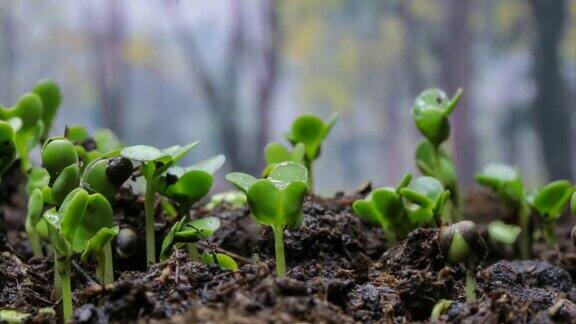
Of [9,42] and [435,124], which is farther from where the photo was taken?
[9,42]

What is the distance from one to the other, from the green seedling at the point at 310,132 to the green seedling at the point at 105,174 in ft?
1.47

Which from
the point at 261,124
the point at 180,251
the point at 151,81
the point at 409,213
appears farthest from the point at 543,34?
the point at 180,251

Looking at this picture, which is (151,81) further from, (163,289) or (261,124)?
(163,289)

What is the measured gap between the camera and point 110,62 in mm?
6562

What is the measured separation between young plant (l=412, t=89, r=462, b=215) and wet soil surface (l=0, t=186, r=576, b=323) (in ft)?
0.71

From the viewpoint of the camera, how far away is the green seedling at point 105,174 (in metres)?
0.97

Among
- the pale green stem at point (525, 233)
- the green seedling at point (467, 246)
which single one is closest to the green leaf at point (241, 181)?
the green seedling at point (467, 246)

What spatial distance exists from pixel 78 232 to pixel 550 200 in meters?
1.03

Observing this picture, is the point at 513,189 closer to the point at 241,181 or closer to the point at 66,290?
the point at 241,181

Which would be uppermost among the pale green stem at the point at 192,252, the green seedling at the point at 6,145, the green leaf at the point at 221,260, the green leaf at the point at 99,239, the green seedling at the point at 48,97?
the green seedling at the point at 48,97

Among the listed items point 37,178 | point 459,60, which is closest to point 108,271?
point 37,178

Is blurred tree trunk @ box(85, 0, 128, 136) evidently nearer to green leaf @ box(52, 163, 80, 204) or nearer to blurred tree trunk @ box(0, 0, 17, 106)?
blurred tree trunk @ box(0, 0, 17, 106)

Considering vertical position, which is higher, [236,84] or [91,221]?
[236,84]

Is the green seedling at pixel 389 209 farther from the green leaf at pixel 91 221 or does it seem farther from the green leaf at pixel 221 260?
the green leaf at pixel 91 221
